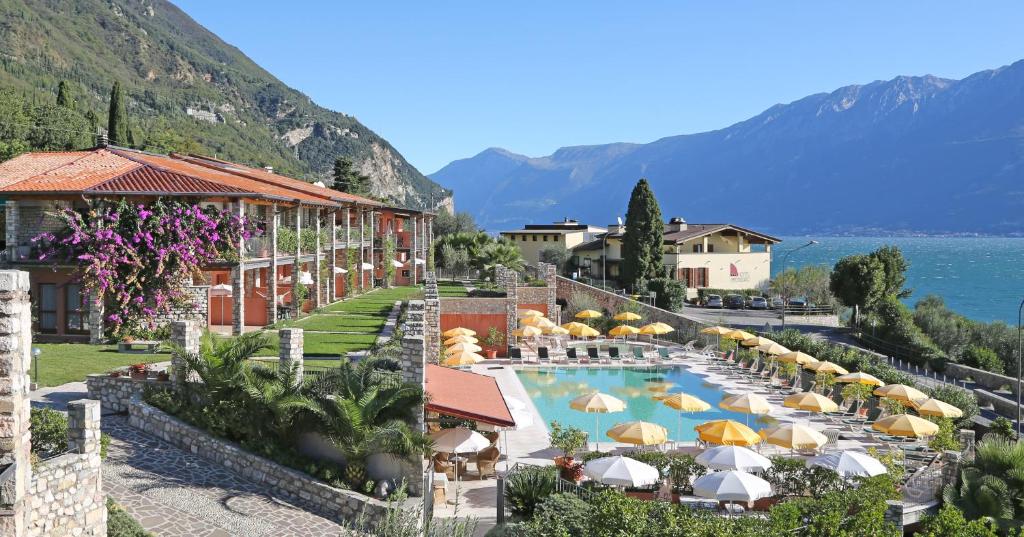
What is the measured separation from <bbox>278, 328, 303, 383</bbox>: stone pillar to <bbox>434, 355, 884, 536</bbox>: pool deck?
168 inches

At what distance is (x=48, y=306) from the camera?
27312mm

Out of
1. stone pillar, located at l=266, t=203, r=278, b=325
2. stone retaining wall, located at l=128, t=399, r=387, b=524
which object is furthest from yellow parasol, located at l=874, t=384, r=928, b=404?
stone pillar, located at l=266, t=203, r=278, b=325

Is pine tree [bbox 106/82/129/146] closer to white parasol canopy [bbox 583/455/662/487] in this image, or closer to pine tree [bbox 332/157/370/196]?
pine tree [bbox 332/157/370/196]

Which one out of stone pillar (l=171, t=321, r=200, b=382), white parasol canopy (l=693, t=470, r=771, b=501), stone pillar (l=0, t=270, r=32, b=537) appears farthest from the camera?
stone pillar (l=171, t=321, r=200, b=382)

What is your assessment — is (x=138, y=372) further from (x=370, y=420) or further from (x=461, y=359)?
(x=461, y=359)

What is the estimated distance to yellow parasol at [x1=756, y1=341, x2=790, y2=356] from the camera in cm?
3064

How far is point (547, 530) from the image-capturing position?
12.6 meters

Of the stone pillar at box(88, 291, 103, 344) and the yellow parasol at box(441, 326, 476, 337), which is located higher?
the stone pillar at box(88, 291, 103, 344)

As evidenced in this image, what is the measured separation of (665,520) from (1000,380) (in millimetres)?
24588

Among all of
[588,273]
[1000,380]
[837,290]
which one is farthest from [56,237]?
[588,273]

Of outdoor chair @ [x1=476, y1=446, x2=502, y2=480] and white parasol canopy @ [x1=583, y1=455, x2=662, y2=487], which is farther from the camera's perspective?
outdoor chair @ [x1=476, y1=446, x2=502, y2=480]

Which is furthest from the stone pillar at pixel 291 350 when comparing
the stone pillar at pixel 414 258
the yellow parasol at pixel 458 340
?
the stone pillar at pixel 414 258

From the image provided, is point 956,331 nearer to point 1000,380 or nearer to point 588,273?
point 1000,380

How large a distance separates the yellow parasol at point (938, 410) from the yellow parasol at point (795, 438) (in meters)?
5.00
